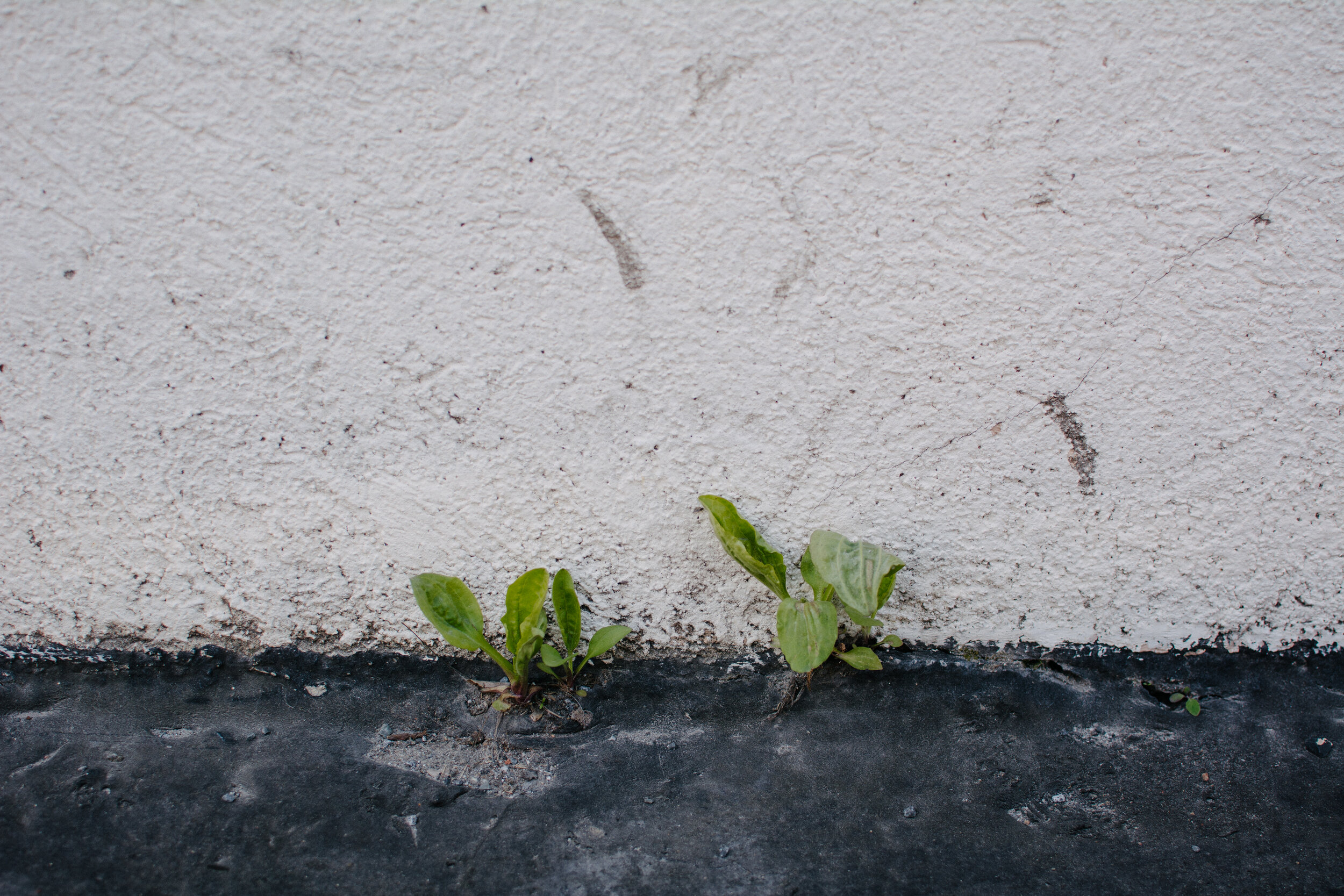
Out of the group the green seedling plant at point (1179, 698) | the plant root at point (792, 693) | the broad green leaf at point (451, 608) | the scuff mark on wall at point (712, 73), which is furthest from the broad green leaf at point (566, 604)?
the green seedling plant at point (1179, 698)

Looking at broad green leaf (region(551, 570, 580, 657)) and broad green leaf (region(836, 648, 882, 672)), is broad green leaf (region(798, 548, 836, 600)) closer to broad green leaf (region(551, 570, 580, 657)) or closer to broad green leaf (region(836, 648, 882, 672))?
broad green leaf (region(836, 648, 882, 672))

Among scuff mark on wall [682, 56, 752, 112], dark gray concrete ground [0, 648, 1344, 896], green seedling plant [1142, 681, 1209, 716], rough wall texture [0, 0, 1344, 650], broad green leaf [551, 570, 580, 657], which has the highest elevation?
scuff mark on wall [682, 56, 752, 112]

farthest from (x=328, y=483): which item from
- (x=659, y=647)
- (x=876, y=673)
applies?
(x=876, y=673)

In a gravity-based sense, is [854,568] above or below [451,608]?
below

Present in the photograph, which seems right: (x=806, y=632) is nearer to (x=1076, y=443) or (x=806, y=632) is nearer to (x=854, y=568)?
(x=854, y=568)

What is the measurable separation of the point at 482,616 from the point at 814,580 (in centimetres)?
58

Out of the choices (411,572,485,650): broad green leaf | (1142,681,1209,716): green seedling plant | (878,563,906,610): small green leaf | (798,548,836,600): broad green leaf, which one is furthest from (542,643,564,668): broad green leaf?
(1142,681,1209,716): green seedling plant

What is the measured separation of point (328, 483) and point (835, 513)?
2.87 feet

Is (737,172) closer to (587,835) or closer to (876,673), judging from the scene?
(876,673)

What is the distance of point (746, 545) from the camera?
3.64 ft

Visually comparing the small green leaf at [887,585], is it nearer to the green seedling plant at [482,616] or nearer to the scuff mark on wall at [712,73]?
the green seedling plant at [482,616]

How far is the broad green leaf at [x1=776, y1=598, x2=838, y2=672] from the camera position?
1076mm

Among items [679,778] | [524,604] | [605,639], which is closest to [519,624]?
[524,604]

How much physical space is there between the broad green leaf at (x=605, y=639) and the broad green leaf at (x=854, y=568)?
35 centimetres
